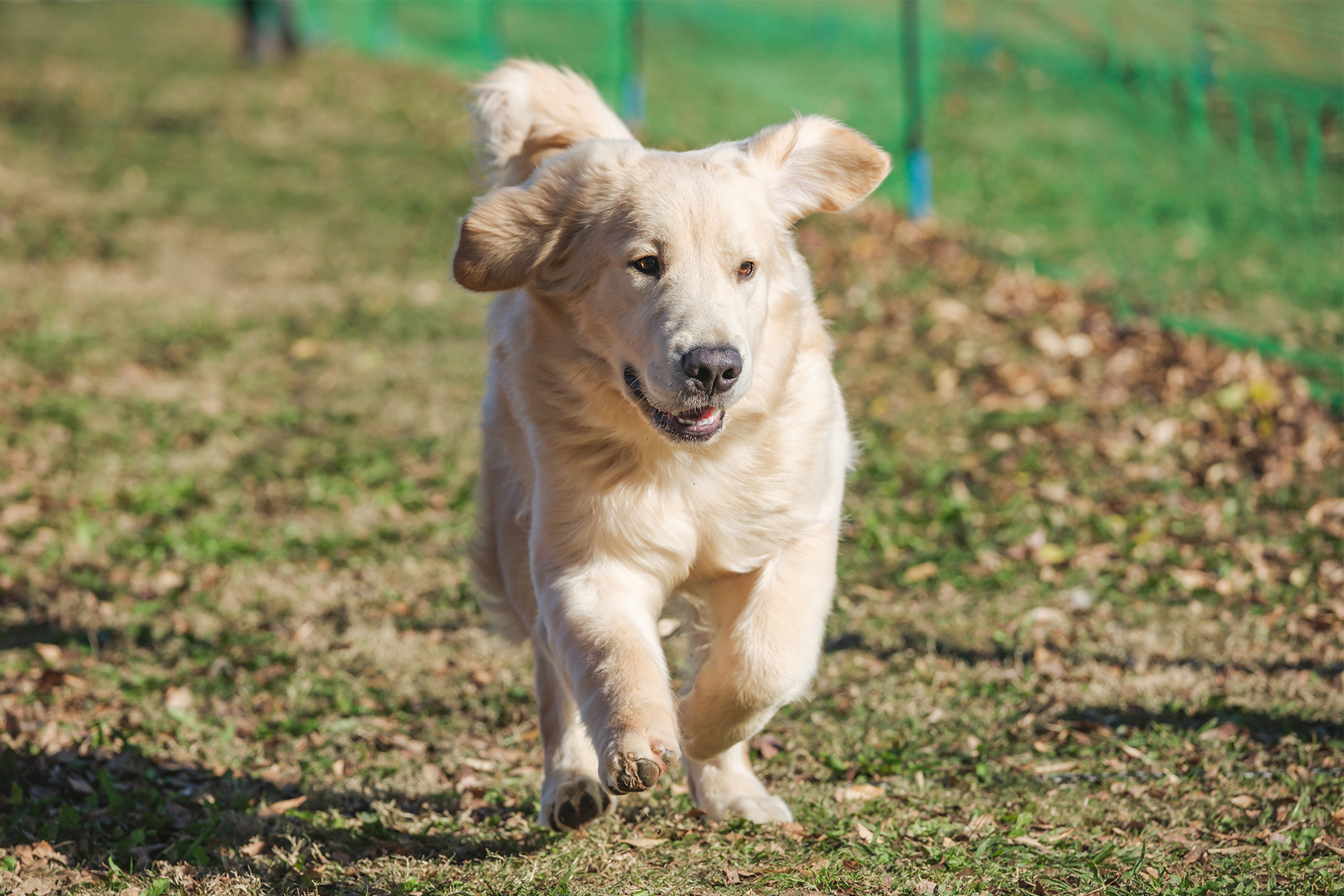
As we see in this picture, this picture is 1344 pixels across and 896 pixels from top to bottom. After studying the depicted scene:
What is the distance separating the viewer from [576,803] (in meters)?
3.68

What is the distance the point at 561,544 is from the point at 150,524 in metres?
3.90

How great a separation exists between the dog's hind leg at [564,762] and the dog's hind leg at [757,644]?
337 mm

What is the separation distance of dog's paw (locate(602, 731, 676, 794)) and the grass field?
49 centimetres

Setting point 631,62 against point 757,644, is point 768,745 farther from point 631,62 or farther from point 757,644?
point 631,62

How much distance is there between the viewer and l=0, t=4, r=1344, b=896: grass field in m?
3.65

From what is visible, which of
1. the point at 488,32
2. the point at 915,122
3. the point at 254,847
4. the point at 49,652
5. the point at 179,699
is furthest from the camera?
the point at 488,32

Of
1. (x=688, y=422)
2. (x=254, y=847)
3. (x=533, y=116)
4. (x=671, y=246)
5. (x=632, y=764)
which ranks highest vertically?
(x=533, y=116)

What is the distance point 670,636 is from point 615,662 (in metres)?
1.27

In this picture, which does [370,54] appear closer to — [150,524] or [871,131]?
[871,131]

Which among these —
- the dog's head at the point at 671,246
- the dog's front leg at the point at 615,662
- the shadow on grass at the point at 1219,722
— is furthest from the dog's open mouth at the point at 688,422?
the shadow on grass at the point at 1219,722

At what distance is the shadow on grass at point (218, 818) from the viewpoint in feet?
12.2

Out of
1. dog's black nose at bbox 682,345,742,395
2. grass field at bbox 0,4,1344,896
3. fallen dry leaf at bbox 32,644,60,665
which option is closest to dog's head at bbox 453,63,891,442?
dog's black nose at bbox 682,345,742,395

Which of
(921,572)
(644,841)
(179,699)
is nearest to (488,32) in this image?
(921,572)

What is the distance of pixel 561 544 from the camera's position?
342 centimetres
